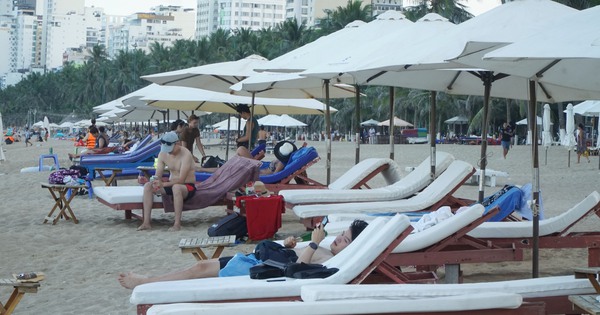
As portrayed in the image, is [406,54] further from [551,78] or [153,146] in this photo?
[153,146]

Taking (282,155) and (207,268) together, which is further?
(282,155)

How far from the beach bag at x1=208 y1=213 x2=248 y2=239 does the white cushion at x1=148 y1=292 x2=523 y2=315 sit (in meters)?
4.90

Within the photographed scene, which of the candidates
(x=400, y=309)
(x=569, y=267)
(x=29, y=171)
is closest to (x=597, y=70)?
(x=569, y=267)

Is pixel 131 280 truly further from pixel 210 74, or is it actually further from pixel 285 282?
pixel 210 74

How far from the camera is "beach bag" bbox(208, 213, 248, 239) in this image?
9.57 meters

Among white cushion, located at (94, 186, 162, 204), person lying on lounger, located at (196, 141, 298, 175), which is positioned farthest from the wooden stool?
person lying on lounger, located at (196, 141, 298, 175)

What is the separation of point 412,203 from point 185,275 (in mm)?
4131

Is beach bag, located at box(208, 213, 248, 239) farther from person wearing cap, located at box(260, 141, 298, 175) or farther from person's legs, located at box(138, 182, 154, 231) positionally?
person wearing cap, located at box(260, 141, 298, 175)

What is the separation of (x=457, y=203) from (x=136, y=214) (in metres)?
4.55

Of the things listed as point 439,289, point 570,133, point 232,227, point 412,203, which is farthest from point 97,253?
point 570,133

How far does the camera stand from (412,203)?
9.42m

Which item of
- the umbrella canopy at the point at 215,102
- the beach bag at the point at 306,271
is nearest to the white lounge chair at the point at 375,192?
the beach bag at the point at 306,271

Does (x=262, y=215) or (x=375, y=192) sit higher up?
(x=375, y=192)

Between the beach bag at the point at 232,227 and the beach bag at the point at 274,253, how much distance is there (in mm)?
3598
